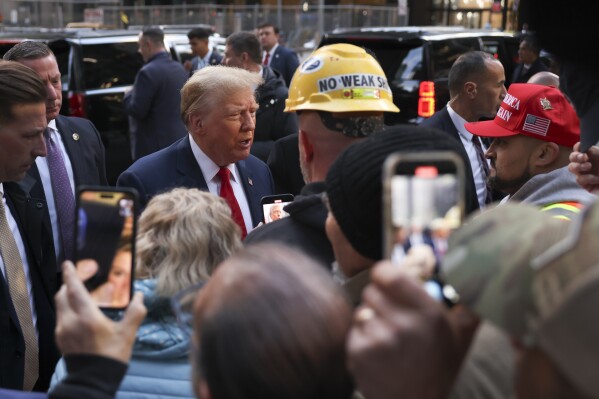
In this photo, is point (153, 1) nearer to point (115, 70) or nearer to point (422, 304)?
point (115, 70)

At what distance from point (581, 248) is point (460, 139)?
5.24 m

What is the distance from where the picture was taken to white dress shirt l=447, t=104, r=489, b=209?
19.6 feet

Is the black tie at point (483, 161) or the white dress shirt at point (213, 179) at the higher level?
the white dress shirt at point (213, 179)

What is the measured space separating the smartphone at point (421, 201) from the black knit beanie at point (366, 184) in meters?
0.81

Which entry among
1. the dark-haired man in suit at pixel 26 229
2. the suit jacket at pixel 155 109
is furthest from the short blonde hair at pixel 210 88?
the suit jacket at pixel 155 109

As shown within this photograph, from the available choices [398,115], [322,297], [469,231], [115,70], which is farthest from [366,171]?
[115,70]

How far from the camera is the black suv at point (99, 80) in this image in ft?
38.1

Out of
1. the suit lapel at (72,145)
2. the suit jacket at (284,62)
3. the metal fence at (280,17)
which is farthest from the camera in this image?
the metal fence at (280,17)

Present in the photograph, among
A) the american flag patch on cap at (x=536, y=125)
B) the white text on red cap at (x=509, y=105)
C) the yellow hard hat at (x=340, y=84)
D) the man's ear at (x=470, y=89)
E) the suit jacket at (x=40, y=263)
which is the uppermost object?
the yellow hard hat at (x=340, y=84)

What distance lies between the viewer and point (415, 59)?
1121 centimetres

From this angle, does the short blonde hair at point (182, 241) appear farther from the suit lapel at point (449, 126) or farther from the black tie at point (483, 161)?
the suit lapel at point (449, 126)

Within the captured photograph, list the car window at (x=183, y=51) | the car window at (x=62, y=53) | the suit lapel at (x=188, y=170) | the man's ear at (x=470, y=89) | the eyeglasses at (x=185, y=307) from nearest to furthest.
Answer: the eyeglasses at (x=185, y=307) → the suit lapel at (x=188, y=170) → the man's ear at (x=470, y=89) → the car window at (x=62, y=53) → the car window at (x=183, y=51)

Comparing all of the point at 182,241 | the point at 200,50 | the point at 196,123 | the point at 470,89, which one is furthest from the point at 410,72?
the point at 182,241

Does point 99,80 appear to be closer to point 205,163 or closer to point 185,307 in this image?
point 205,163
